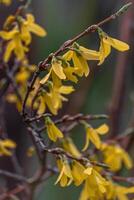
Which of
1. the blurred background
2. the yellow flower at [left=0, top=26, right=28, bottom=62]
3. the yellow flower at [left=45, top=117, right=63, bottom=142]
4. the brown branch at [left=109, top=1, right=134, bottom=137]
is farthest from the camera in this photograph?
the blurred background

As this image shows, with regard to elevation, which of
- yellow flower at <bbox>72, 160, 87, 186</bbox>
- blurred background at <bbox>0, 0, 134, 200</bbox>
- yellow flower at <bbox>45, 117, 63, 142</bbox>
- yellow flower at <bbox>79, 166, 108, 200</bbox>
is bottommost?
blurred background at <bbox>0, 0, 134, 200</bbox>

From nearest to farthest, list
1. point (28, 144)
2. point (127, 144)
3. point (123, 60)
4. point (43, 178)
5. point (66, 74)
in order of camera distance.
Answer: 1. point (66, 74)
2. point (43, 178)
3. point (127, 144)
4. point (123, 60)
5. point (28, 144)

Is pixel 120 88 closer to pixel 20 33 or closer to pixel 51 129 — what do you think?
pixel 20 33

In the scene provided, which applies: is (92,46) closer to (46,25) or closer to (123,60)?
(46,25)

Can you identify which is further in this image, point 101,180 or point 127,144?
point 127,144

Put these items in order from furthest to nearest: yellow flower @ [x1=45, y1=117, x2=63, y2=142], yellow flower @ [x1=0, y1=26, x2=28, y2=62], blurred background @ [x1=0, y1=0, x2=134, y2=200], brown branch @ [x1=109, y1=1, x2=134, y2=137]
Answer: blurred background @ [x1=0, y1=0, x2=134, y2=200]
brown branch @ [x1=109, y1=1, x2=134, y2=137]
yellow flower @ [x1=0, y1=26, x2=28, y2=62]
yellow flower @ [x1=45, y1=117, x2=63, y2=142]

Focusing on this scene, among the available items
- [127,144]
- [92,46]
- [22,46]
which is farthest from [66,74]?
[92,46]

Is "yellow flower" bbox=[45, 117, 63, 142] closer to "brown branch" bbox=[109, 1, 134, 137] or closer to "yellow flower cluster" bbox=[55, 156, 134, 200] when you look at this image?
"yellow flower cluster" bbox=[55, 156, 134, 200]

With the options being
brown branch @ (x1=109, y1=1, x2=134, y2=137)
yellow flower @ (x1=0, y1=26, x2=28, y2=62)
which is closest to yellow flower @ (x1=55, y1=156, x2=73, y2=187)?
yellow flower @ (x1=0, y1=26, x2=28, y2=62)

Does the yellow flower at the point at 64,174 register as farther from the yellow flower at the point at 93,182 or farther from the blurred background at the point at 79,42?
the blurred background at the point at 79,42
